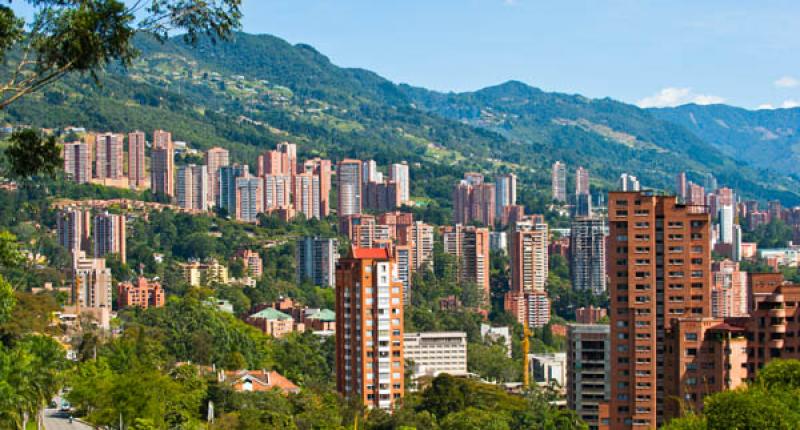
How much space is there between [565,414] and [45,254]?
32.5 m

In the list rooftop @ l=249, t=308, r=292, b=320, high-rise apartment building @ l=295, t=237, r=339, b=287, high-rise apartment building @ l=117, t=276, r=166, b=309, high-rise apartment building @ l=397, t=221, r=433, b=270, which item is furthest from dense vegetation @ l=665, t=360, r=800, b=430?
high-rise apartment building @ l=397, t=221, r=433, b=270

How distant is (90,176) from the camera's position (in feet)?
248

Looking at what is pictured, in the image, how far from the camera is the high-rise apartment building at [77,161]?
73.3m

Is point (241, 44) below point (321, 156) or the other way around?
the other way around

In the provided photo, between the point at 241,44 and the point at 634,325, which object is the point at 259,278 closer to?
the point at 634,325

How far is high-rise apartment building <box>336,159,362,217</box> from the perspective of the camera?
84000mm

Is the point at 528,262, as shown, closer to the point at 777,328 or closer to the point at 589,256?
the point at 589,256

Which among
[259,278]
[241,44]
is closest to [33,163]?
[259,278]

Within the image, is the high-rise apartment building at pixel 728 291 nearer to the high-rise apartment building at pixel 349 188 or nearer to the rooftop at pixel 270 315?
the rooftop at pixel 270 315

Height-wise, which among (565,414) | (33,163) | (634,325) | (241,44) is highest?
(241,44)

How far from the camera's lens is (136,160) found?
7869cm

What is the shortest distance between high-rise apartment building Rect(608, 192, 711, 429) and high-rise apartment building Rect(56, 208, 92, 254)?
37188 millimetres

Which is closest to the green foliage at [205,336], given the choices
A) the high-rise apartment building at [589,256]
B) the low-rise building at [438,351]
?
the low-rise building at [438,351]

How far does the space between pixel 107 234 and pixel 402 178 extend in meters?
39.8
